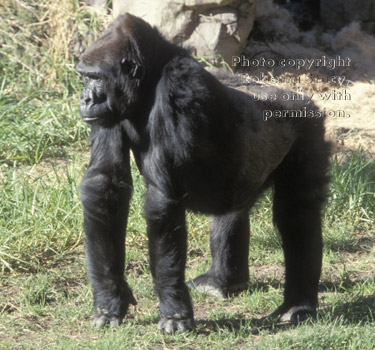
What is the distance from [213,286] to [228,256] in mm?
205

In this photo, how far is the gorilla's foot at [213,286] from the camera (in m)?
4.28

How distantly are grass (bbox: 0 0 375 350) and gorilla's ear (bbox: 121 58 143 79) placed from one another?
129 cm

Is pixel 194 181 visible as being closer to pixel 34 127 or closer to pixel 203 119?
pixel 203 119

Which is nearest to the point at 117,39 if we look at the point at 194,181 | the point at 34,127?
the point at 194,181

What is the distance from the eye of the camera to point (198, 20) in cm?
714

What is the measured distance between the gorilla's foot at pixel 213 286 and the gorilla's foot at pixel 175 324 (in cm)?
71

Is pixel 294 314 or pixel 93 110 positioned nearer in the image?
pixel 93 110

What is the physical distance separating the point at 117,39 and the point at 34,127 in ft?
9.07

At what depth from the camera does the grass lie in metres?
3.60

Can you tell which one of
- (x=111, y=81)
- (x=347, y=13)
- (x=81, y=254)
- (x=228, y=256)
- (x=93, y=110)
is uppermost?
(x=347, y=13)

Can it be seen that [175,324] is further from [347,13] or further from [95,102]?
[347,13]

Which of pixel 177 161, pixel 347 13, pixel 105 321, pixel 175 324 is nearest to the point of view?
pixel 177 161

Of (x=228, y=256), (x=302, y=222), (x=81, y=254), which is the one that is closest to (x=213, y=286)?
(x=228, y=256)

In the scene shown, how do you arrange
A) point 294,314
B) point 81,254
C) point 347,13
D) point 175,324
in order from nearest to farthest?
1. point 175,324
2. point 294,314
3. point 81,254
4. point 347,13
